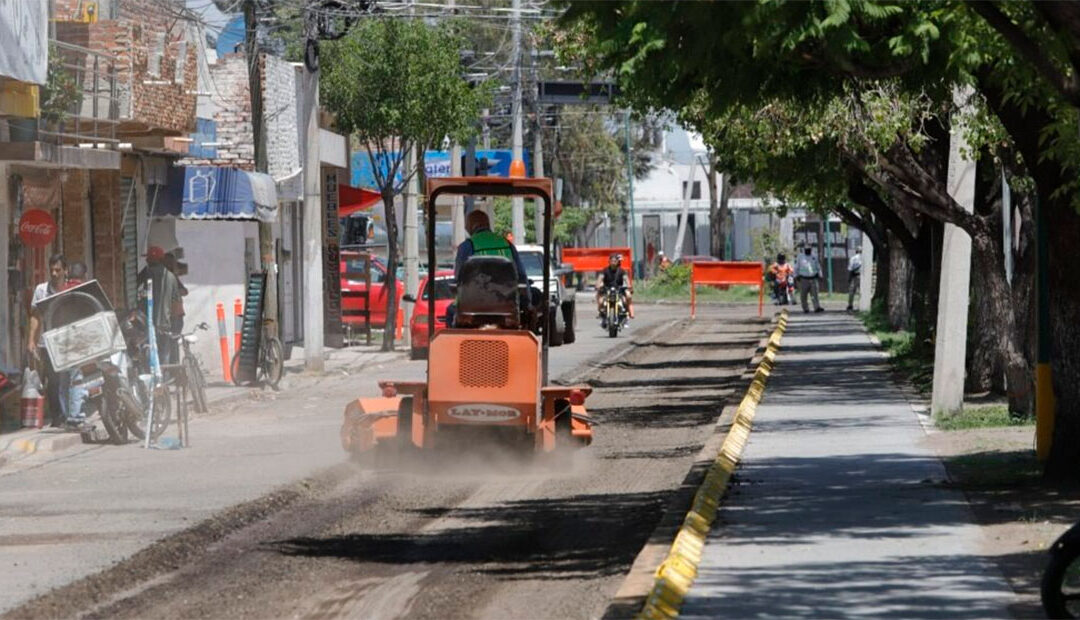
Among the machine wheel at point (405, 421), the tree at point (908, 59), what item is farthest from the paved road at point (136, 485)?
the tree at point (908, 59)

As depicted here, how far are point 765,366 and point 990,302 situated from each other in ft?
25.1

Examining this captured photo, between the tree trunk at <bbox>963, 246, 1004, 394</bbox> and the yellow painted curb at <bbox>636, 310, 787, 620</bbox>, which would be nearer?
the yellow painted curb at <bbox>636, 310, 787, 620</bbox>

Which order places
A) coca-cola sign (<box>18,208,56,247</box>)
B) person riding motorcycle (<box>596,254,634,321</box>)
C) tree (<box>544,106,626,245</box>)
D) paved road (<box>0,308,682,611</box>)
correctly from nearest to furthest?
paved road (<box>0,308,682,611</box>), coca-cola sign (<box>18,208,56,247</box>), person riding motorcycle (<box>596,254,634,321</box>), tree (<box>544,106,626,245</box>)

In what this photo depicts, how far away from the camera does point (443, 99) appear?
127 ft

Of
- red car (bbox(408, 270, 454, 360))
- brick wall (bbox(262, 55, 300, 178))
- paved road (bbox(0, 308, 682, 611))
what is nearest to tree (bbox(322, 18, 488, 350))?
brick wall (bbox(262, 55, 300, 178))

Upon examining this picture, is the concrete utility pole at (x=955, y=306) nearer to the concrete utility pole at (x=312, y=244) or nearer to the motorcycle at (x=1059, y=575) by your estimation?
the motorcycle at (x=1059, y=575)

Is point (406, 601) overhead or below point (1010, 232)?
below

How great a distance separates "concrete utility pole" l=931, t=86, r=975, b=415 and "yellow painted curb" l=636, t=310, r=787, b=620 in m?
2.11

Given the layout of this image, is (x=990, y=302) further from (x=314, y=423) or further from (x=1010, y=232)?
(x=314, y=423)

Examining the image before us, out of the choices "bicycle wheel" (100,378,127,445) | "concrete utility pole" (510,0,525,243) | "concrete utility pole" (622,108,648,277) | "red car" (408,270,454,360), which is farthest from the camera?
"concrete utility pole" (622,108,648,277)

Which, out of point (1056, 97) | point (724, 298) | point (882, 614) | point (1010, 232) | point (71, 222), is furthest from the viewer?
point (724, 298)

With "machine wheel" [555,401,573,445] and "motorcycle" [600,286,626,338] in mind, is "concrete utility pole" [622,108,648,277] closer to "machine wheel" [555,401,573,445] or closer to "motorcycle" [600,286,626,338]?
"motorcycle" [600,286,626,338]

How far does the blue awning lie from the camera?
29734 mm

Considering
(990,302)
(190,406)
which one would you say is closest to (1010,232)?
(990,302)
